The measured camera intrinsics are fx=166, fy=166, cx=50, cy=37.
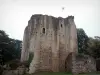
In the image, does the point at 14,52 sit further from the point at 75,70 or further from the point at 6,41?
the point at 75,70

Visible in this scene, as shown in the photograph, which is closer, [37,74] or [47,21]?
[37,74]

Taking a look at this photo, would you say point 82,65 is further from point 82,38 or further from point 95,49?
point 82,38

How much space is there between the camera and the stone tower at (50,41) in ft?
84.1

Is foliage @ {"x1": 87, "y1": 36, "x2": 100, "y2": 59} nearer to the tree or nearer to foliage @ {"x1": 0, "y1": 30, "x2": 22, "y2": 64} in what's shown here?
the tree

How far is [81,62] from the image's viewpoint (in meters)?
23.6

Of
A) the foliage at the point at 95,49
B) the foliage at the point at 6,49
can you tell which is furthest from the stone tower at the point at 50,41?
the foliage at the point at 6,49

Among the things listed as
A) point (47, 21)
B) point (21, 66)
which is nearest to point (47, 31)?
point (47, 21)

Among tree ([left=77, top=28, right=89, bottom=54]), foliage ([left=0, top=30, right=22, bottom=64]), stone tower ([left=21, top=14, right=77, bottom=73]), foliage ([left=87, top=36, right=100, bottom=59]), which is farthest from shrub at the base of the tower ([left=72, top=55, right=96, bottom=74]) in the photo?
foliage ([left=0, top=30, right=22, bottom=64])

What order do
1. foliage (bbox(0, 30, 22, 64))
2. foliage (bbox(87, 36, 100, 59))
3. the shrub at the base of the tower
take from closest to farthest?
the shrub at the base of the tower → foliage (bbox(87, 36, 100, 59)) → foliage (bbox(0, 30, 22, 64))

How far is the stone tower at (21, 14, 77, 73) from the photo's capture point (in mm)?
25641

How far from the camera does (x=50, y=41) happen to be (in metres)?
26.8

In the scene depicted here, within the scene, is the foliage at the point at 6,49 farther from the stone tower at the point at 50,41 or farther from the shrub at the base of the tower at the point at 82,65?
the shrub at the base of the tower at the point at 82,65

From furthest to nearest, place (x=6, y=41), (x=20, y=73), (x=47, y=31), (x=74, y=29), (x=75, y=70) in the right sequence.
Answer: (x=6, y=41) → (x=74, y=29) → (x=47, y=31) → (x=20, y=73) → (x=75, y=70)

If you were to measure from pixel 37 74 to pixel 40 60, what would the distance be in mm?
2597
